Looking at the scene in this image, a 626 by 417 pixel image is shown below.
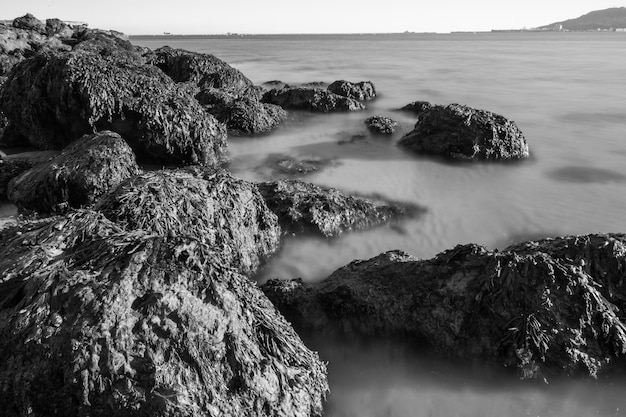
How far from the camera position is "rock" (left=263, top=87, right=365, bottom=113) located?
1387cm

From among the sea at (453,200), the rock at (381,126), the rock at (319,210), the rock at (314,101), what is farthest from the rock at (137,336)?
the rock at (314,101)

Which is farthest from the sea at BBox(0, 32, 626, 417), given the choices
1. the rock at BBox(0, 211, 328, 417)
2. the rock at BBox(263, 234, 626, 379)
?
the rock at BBox(0, 211, 328, 417)

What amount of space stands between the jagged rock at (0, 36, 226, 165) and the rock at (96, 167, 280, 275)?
3.09 meters

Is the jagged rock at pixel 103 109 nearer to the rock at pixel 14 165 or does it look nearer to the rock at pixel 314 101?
the rock at pixel 14 165

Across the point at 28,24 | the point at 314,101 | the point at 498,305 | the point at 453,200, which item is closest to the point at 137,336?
the point at 498,305

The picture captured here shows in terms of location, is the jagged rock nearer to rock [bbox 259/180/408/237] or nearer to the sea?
the sea

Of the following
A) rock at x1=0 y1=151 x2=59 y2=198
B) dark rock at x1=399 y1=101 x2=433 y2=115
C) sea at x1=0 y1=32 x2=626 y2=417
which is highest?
dark rock at x1=399 y1=101 x2=433 y2=115

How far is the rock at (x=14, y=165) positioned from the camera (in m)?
6.12

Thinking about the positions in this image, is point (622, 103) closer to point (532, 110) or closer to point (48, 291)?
point (532, 110)

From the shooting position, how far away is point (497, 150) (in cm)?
894

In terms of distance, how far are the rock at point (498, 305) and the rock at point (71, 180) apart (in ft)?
9.38

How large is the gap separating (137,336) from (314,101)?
40.7 feet

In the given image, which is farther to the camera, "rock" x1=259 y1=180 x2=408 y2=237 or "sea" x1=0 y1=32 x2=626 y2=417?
"rock" x1=259 y1=180 x2=408 y2=237

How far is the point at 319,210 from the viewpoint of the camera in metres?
5.66
